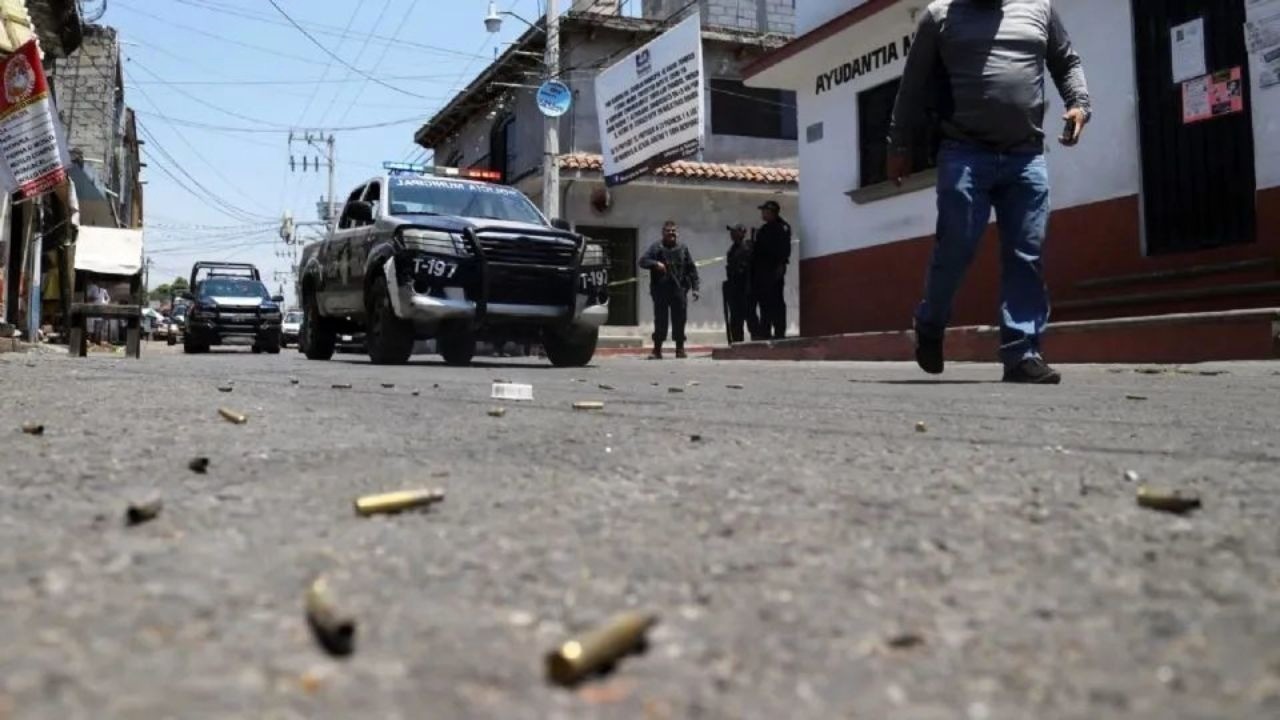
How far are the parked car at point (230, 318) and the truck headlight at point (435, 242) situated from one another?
14489mm

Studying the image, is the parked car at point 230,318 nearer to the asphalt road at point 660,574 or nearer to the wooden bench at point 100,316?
the wooden bench at point 100,316

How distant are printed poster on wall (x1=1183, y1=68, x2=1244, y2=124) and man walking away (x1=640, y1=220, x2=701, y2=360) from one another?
6.62m

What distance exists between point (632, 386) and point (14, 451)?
3364mm

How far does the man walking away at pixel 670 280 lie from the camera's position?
13.5m

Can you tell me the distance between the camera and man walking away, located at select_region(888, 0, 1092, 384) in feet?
16.3

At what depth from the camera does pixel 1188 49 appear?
8109 millimetres

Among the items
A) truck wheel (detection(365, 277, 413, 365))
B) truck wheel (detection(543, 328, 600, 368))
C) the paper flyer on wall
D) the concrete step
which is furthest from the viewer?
truck wheel (detection(543, 328, 600, 368))

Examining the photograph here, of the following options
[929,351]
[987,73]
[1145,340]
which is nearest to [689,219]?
[1145,340]

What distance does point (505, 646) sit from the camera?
1068 mm

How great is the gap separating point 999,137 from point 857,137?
7615mm

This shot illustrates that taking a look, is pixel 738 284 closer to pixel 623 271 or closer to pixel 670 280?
pixel 670 280

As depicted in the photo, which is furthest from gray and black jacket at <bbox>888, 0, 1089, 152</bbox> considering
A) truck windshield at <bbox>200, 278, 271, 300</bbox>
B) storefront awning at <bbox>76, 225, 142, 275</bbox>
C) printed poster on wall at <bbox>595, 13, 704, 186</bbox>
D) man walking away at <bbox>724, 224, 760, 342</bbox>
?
storefront awning at <bbox>76, 225, 142, 275</bbox>

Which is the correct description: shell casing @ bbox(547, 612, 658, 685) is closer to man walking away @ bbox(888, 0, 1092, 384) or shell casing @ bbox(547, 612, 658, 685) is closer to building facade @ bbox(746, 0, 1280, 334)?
man walking away @ bbox(888, 0, 1092, 384)

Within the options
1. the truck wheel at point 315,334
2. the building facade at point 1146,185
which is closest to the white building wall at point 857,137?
the building facade at point 1146,185
